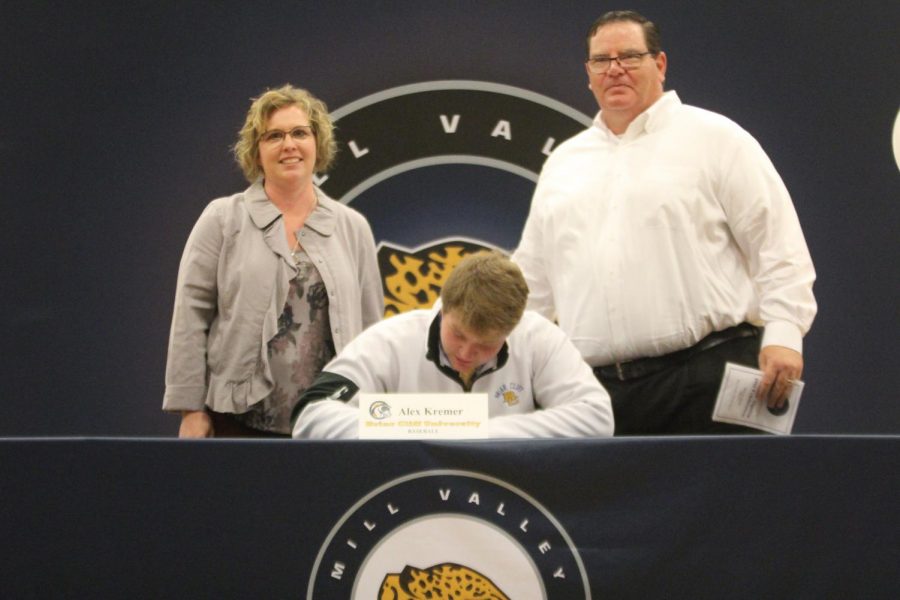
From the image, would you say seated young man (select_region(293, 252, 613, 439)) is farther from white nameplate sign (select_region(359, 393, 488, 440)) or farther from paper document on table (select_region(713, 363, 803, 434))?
paper document on table (select_region(713, 363, 803, 434))

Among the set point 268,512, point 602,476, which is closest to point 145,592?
point 268,512

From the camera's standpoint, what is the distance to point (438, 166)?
11.3 ft

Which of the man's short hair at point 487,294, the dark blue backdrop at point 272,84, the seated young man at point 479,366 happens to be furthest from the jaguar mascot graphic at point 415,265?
the man's short hair at point 487,294

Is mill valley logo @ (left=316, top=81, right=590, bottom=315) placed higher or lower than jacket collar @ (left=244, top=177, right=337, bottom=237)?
higher

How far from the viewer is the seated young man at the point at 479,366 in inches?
80.7

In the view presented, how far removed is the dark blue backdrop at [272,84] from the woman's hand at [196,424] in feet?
2.34

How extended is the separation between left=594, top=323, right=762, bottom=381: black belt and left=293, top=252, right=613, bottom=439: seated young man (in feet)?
1.19

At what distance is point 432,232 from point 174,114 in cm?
83

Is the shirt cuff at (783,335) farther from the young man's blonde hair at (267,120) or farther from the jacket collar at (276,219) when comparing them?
the young man's blonde hair at (267,120)

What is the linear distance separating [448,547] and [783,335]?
102 cm

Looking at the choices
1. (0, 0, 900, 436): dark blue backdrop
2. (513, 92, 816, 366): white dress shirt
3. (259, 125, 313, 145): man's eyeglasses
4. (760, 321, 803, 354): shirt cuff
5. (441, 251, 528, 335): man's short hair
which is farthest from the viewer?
(0, 0, 900, 436): dark blue backdrop

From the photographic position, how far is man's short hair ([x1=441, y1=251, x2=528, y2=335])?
6.70 feet

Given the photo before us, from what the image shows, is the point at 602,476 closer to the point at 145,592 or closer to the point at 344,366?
the point at 344,366

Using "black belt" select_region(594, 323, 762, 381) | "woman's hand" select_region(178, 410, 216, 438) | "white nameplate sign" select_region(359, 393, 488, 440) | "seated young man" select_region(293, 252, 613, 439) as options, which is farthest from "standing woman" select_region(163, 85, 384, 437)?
"white nameplate sign" select_region(359, 393, 488, 440)
